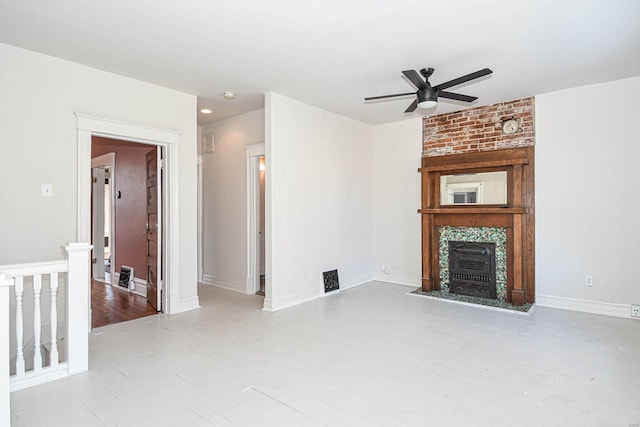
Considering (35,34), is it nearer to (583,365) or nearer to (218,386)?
(218,386)

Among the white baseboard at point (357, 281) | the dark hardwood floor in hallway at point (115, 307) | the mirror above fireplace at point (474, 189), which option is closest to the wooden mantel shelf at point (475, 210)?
the mirror above fireplace at point (474, 189)

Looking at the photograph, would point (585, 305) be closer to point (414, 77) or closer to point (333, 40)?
point (414, 77)

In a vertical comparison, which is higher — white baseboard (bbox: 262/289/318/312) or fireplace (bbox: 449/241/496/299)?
fireplace (bbox: 449/241/496/299)

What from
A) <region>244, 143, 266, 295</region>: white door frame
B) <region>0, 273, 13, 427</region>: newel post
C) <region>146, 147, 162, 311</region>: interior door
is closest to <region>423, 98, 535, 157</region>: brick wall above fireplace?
<region>244, 143, 266, 295</region>: white door frame

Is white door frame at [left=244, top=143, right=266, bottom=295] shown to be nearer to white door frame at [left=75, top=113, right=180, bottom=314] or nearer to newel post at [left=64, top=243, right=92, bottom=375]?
white door frame at [left=75, top=113, right=180, bottom=314]

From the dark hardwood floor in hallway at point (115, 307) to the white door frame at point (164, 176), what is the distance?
388mm

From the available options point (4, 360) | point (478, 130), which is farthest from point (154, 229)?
point (478, 130)

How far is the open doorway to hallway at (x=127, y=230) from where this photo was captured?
441 centimetres

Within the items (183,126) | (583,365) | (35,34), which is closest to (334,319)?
(583,365)

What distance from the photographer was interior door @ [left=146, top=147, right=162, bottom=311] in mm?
4367

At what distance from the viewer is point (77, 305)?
269 centimetres

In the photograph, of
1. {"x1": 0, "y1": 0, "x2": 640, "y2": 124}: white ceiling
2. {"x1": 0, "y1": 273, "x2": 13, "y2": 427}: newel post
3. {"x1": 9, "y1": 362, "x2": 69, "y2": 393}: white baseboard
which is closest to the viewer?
{"x1": 0, "y1": 273, "x2": 13, "y2": 427}: newel post

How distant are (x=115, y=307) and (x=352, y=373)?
3399mm

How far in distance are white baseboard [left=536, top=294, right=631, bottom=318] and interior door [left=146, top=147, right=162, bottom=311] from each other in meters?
4.77
